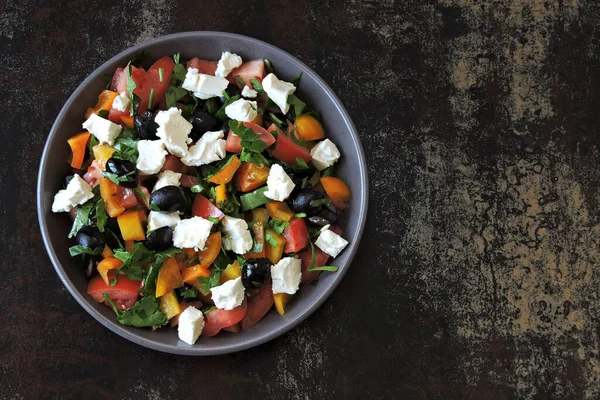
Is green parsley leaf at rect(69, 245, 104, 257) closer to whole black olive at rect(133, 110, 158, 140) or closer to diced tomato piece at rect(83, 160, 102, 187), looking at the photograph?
diced tomato piece at rect(83, 160, 102, 187)

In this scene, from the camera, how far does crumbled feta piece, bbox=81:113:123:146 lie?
2.14 metres

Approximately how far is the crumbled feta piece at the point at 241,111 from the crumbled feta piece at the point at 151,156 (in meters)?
0.26

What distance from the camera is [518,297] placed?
2430 mm

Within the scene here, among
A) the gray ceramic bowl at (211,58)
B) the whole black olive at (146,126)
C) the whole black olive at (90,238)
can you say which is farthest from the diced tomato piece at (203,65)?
the whole black olive at (90,238)

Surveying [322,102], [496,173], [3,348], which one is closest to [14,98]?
[3,348]

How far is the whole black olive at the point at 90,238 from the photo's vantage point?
6.88 feet

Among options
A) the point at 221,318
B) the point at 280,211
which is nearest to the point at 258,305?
the point at 221,318

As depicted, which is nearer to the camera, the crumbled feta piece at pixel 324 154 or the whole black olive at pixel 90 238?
the whole black olive at pixel 90 238

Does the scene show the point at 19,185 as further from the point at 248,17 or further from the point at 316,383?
the point at 316,383

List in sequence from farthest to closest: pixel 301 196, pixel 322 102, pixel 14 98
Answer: pixel 14 98 → pixel 322 102 → pixel 301 196

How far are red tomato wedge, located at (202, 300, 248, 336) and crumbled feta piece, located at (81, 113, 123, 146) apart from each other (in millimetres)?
699

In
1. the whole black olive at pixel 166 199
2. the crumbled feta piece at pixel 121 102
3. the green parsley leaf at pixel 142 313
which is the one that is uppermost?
the crumbled feta piece at pixel 121 102

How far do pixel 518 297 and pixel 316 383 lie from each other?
86 centimetres

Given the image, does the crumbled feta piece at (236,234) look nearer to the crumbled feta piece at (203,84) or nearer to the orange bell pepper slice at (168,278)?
the orange bell pepper slice at (168,278)
